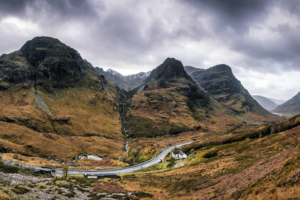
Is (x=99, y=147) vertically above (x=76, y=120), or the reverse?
(x=76, y=120)

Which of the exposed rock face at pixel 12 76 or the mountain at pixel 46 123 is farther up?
the exposed rock face at pixel 12 76

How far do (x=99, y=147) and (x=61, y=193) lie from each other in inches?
4047

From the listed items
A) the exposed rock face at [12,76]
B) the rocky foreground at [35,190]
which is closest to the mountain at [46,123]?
the exposed rock face at [12,76]

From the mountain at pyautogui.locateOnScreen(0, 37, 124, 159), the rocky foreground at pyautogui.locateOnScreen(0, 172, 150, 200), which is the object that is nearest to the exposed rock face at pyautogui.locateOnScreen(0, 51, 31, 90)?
the mountain at pyautogui.locateOnScreen(0, 37, 124, 159)

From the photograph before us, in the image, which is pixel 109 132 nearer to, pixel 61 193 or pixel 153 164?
pixel 153 164

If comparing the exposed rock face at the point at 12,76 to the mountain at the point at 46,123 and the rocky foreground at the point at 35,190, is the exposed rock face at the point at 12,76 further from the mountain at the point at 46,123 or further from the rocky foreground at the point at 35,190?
the rocky foreground at the point at 35,190

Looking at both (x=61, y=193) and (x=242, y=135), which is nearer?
(x=61, y=193)

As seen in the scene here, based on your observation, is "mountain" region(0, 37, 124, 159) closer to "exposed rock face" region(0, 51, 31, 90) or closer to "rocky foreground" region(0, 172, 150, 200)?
"exposed rock face" region(0, 51, 31, 90)

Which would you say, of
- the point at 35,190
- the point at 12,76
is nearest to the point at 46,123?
the point at 12,76

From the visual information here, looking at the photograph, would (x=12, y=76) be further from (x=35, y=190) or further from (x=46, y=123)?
(x=35, y=190)

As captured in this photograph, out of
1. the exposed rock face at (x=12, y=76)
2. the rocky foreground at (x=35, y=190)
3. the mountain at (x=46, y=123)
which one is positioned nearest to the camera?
the rocky foreground at (x=35, y=190)

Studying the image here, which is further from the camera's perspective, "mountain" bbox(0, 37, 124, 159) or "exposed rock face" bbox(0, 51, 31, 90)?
"exposed rock face" bbox(0, 51, 31, 90)

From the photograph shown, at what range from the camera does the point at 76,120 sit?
161750 mm

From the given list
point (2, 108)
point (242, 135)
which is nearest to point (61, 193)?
point (242, 135)
